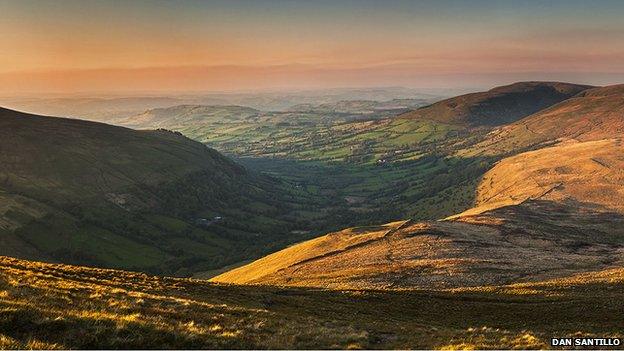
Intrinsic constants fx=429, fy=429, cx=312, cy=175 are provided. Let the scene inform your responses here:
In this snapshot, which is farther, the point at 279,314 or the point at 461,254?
the point at 461,254

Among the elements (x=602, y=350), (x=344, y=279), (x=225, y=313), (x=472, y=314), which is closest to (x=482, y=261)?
(x=344, y=279)

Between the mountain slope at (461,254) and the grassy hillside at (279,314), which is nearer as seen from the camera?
the grassy hillside at (279,314)

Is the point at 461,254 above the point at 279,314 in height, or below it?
below

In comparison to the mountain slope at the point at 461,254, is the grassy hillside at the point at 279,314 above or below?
above

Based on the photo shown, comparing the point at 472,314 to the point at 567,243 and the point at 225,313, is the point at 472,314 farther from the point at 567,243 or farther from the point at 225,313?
the point at 567,243

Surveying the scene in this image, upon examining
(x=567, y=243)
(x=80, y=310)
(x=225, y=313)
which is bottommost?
(x=567, y=243)

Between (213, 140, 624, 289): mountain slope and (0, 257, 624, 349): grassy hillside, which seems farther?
(213, 140, 624, 289): mountain slope

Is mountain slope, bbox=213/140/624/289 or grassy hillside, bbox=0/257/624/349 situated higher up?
grassy hillside, bbox=0/257/624/349

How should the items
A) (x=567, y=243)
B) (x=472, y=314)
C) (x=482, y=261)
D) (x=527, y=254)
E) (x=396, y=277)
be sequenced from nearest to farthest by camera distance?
(x=472, y=314) → (x=396, y=277) → (x=482, y=261) → (x=527, y=254) → (x=567, y=243)
